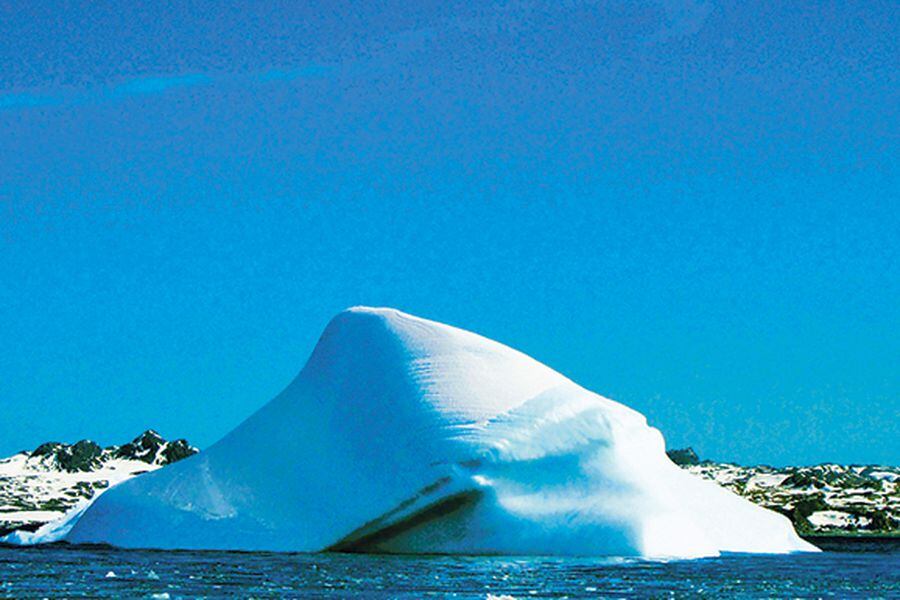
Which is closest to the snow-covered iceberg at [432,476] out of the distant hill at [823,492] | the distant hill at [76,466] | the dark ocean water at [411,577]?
the dark ocean water at [411,577]

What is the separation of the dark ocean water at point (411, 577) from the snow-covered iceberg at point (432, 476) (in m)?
1.14

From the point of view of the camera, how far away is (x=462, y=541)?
25.7 metres

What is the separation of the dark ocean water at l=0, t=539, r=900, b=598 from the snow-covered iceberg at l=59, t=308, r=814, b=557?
3.75 ft

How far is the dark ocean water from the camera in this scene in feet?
53.6

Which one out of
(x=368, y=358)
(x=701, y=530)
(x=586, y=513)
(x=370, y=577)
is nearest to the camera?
(x=370, y=577)

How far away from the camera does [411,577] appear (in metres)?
19.0

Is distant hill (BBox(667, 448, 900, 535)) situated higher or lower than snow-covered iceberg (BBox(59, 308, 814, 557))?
higher

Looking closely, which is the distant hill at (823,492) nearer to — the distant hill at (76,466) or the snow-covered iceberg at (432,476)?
the snow-covered iceberg at (432,476)

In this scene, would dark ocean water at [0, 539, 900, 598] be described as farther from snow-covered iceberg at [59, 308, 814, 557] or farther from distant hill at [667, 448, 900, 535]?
distant hill at [667, 448, 900, 535]

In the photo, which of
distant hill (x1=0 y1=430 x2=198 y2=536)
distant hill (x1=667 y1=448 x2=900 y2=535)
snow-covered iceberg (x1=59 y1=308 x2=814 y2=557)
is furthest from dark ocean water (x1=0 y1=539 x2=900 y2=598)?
distant hill (x1=0 y1=430 x2=198 y2=536)

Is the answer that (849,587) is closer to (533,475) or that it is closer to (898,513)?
(533,475)

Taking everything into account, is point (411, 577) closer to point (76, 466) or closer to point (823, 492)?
point (823, 492)

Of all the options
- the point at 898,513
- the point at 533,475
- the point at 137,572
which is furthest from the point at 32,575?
the point at 898,513

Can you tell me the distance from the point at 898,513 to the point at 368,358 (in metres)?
51.6
